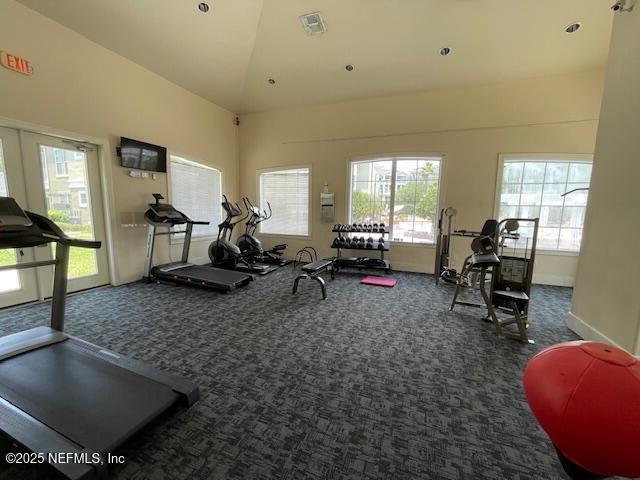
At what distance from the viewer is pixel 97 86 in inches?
157

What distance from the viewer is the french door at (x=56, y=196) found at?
3346mm

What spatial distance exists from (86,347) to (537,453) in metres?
3.33

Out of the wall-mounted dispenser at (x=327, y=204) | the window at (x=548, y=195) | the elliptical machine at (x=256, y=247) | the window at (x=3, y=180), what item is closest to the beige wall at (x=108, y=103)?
the window at (x=3, y=180)

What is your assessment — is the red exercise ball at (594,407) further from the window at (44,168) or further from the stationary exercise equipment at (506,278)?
the window at (44,168)

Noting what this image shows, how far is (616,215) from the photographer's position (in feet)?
8.71

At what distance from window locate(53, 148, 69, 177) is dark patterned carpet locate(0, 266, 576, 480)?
5.89 ft

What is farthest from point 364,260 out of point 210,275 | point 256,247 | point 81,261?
point 81,261

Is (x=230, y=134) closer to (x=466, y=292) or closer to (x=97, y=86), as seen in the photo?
(x=97, y=86)

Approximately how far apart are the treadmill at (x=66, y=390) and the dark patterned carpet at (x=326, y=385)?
6.8 inches

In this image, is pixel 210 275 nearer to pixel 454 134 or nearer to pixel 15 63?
pixel 15 63

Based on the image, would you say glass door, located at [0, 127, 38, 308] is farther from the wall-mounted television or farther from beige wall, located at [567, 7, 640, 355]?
beige wall, located at [567, 7, 640, 355]

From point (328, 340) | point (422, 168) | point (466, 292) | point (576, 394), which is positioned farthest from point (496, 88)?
point (576, 394)

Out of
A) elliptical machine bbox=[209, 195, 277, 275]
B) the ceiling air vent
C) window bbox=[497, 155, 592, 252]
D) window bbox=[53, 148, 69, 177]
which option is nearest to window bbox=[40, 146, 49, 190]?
window bbox=[53, 148, 69, 177]

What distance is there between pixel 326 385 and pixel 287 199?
17.1 ft
